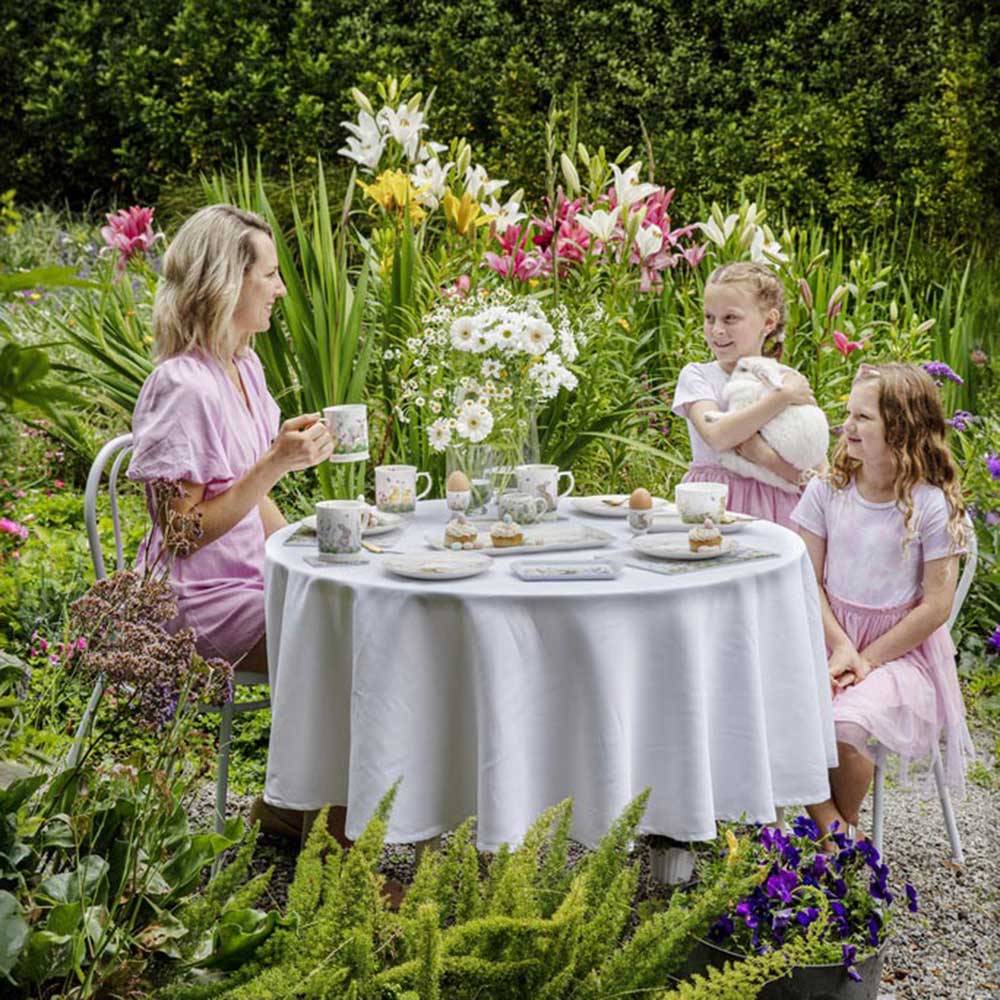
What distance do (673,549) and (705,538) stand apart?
7 cm

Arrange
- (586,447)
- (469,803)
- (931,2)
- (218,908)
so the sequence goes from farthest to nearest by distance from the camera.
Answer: (931,2) < (586,447) < (469,803) < (218,908)

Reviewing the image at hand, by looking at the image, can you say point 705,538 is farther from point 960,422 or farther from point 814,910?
point 960,422

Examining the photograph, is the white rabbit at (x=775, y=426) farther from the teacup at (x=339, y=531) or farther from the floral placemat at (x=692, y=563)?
the teacup at (x=339, y=531)

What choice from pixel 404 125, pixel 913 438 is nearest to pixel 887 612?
pixel 913 438

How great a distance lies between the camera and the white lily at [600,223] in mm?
4117

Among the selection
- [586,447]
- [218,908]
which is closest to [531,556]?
[218,908]

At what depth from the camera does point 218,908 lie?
1.65 m

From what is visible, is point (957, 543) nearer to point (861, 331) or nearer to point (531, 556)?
point (531, 556)

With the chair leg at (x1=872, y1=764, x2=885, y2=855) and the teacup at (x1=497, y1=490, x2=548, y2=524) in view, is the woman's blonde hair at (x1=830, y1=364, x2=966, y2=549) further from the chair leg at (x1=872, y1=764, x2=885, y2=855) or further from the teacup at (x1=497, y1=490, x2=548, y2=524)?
the teacup at (x1=497, y1=490, x2=548, y2=524)

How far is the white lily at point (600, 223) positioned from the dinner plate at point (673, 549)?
5.66 feet

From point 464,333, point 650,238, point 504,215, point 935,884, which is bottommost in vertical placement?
point 935,884

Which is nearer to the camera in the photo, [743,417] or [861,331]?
[743,417]

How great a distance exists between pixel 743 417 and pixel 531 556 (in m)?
0.96

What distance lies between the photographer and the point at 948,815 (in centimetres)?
313
